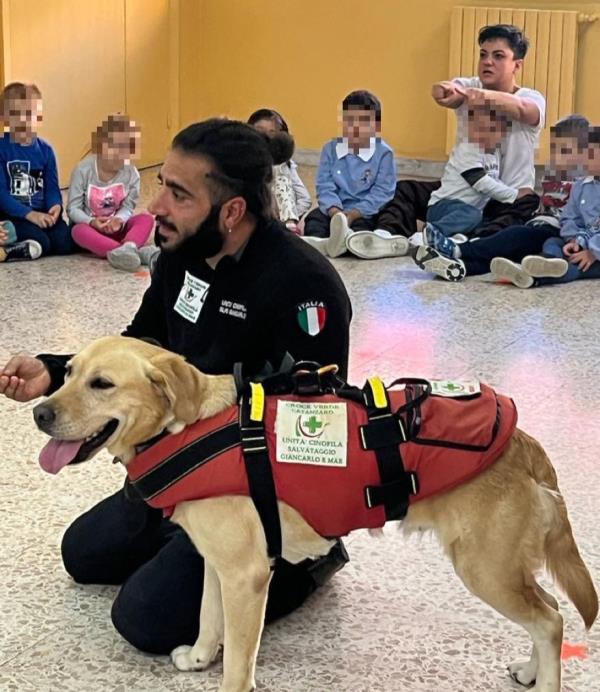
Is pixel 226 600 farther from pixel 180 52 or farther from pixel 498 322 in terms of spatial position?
pixel 180 52

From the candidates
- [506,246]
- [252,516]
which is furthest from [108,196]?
[252,516]

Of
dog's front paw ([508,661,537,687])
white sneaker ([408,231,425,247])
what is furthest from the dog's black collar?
white sneaker ([408,231,425,247])

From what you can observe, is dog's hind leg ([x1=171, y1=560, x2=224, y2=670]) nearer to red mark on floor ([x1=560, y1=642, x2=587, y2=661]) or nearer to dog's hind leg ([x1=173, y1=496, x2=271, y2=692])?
dog's hind leg ([x1=173, y1=496, x2=271, y2=692])

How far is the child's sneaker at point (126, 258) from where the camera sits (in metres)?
5.40

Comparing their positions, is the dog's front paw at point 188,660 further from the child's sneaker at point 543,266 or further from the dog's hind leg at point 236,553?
the child's sneaker at point 543,266

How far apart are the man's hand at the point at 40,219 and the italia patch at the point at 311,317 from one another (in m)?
3.45

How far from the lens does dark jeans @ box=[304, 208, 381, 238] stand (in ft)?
19.7

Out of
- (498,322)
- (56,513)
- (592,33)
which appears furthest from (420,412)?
(592,33)

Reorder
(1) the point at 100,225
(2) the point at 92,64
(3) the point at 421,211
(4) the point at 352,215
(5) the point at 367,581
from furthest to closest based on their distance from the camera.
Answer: (2) the point at 92,64
(3) the point at 421,211
(4) the point at 352,215
(1) the point at 100,225
(5) the point at 367,581

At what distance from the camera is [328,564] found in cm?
250

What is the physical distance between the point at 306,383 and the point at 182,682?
62 cm

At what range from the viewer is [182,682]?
2.25 m

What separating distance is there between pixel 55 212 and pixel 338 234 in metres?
1.32

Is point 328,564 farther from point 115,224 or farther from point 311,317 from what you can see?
point 115,224
